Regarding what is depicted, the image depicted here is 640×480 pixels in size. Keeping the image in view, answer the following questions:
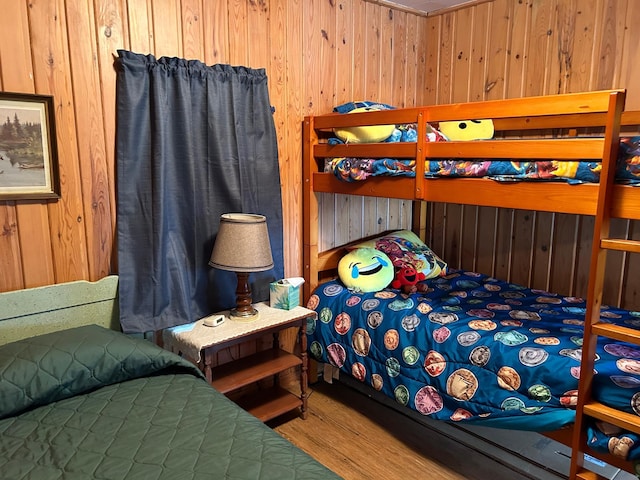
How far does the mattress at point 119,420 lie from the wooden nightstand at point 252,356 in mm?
268

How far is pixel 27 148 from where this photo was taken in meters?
1.94

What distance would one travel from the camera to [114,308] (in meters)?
2.19

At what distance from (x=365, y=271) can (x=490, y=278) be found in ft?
2.87

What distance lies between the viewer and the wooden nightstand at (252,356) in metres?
2.21

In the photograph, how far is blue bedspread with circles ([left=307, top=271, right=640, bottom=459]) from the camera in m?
1.81

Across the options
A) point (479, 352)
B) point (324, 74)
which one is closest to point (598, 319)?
point (479, 352)

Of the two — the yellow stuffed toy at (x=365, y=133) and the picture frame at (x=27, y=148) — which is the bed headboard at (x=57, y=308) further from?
the yellow stuffed toy at (x=365, y=133)

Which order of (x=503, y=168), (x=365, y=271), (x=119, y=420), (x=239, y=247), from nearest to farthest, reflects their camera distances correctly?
(x=119, y=420), (x=503, y=168), (x=239, y=247), (x=365, y=271)

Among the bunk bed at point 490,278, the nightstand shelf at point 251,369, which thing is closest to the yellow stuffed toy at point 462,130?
the bunk bed at point 490,278

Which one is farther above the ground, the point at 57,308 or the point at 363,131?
the point at 363,131

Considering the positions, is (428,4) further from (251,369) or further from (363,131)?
(251,369)

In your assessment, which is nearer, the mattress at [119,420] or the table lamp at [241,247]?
the mattress at [119,420]

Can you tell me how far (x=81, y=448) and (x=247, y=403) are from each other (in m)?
1.28

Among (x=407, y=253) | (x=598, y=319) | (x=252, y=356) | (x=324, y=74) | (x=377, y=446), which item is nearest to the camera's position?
(x=598, y=319)
